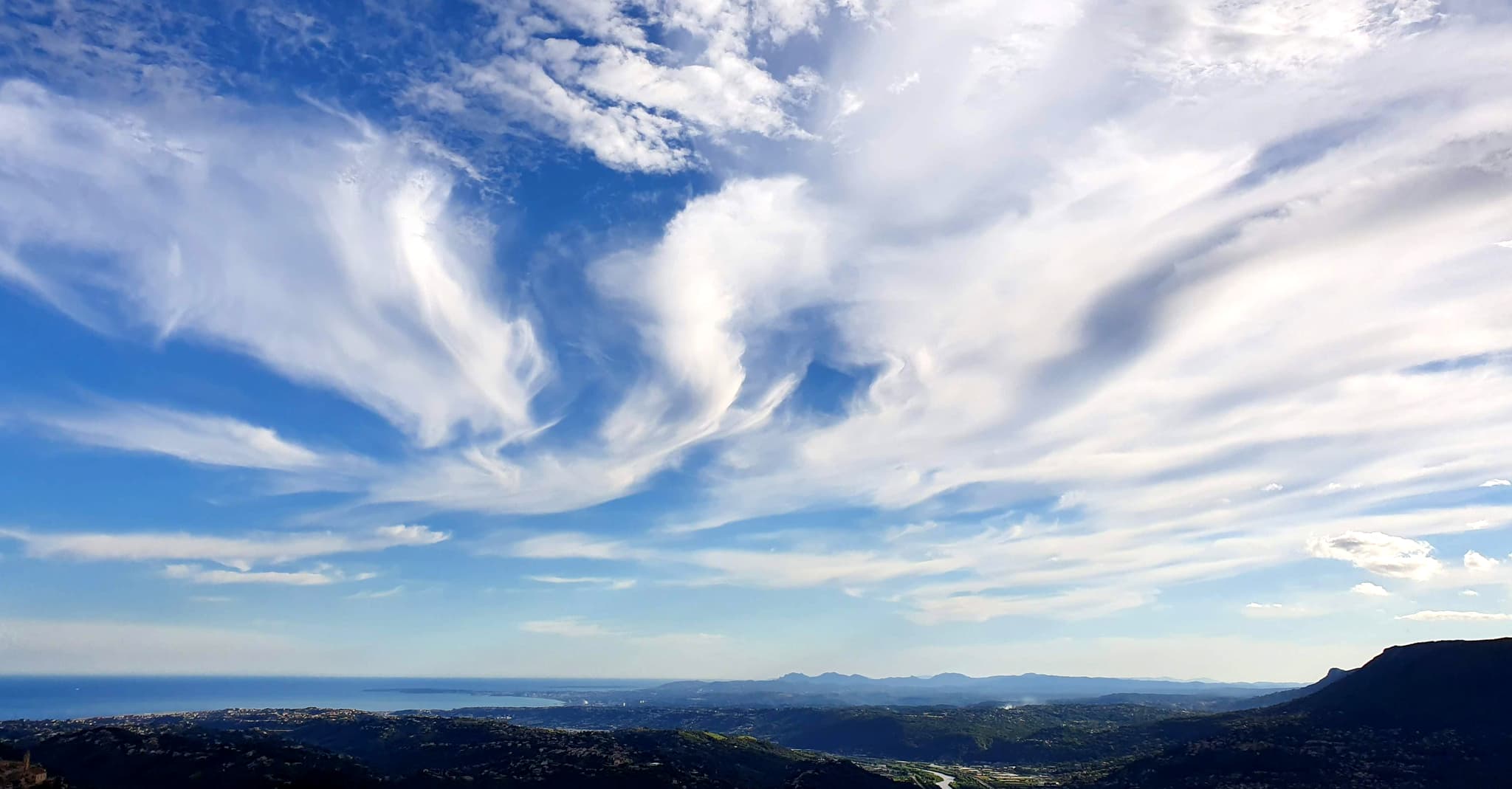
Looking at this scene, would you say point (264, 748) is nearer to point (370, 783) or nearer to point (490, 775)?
point (370, 783)

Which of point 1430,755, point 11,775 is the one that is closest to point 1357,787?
point 1430,755

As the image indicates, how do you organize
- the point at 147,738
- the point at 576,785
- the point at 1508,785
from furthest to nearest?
the point at 147,738, the point at 576,785, the point at 1508,785

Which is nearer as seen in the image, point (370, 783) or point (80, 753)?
point (370, 783)

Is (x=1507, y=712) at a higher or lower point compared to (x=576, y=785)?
higher

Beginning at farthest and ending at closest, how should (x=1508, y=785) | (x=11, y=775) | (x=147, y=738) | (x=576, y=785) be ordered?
(x=147, y=738)
(x=576, y=785)
(x=1508, y=785)
(x=11, y=775)

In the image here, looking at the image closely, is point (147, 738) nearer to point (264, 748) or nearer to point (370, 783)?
point (264, 748)

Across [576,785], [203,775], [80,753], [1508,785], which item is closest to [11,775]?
[203,775]

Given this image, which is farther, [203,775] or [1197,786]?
[1197,786]

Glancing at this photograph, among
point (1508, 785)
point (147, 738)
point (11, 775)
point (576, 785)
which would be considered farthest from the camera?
point (147, 738)

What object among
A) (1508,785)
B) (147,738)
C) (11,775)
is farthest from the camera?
(147,738)
